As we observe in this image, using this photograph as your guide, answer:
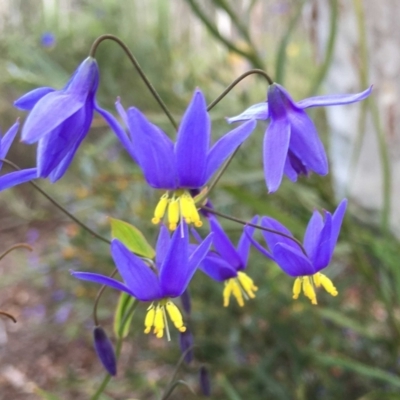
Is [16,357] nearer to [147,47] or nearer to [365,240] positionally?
[147,47]

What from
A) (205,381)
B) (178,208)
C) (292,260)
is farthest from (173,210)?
(205,381)

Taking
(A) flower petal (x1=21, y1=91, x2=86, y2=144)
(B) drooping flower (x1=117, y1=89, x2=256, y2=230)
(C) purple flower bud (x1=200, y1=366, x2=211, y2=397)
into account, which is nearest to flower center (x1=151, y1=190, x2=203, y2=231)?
(B) drooping flower (x1=117, y1=89, x2=256, y2=230)

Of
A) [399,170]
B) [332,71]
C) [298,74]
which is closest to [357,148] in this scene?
[399,170]

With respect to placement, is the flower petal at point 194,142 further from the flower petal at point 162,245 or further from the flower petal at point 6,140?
the flower petal at point 6,140

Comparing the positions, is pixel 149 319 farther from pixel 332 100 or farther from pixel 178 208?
pixel 332 100

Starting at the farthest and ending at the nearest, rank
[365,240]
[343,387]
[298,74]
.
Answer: [298,74] < [343,387] < [365,240]
